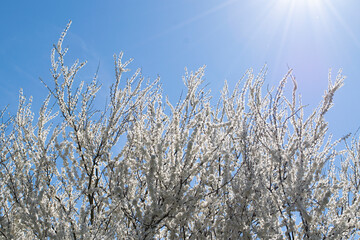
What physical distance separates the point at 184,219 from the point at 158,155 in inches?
37.7

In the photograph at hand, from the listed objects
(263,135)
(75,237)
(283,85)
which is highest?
(283,85)

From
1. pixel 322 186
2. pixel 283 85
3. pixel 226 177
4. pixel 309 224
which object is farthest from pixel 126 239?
pixel 283 85

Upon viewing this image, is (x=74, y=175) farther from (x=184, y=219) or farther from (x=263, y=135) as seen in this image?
(x=263, y=135)

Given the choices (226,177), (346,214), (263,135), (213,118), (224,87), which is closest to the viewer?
(346,214)

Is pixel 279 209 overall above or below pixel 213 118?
below

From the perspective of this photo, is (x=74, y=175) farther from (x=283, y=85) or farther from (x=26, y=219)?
(x=283, y=85)

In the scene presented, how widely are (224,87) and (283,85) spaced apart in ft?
4.53

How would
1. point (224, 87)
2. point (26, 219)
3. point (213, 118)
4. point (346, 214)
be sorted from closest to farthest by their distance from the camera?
point (346, 214) < point (26, 219) < point (224, 87) < point (213, 118)

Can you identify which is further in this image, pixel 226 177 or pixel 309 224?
pixel 226 177

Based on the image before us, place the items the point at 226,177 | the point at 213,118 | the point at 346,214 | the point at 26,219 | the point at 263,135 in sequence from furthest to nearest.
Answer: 1. the point at 213,118
2. the point at 263,135
3. the point at 226,177
4. the point at 26,219
5. the point at 346,214

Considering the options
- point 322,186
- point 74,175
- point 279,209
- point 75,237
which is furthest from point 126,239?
point 322,186

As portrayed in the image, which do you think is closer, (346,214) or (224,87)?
(346,214)

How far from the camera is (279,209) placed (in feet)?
12.3

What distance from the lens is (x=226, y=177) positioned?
4.35 metres
